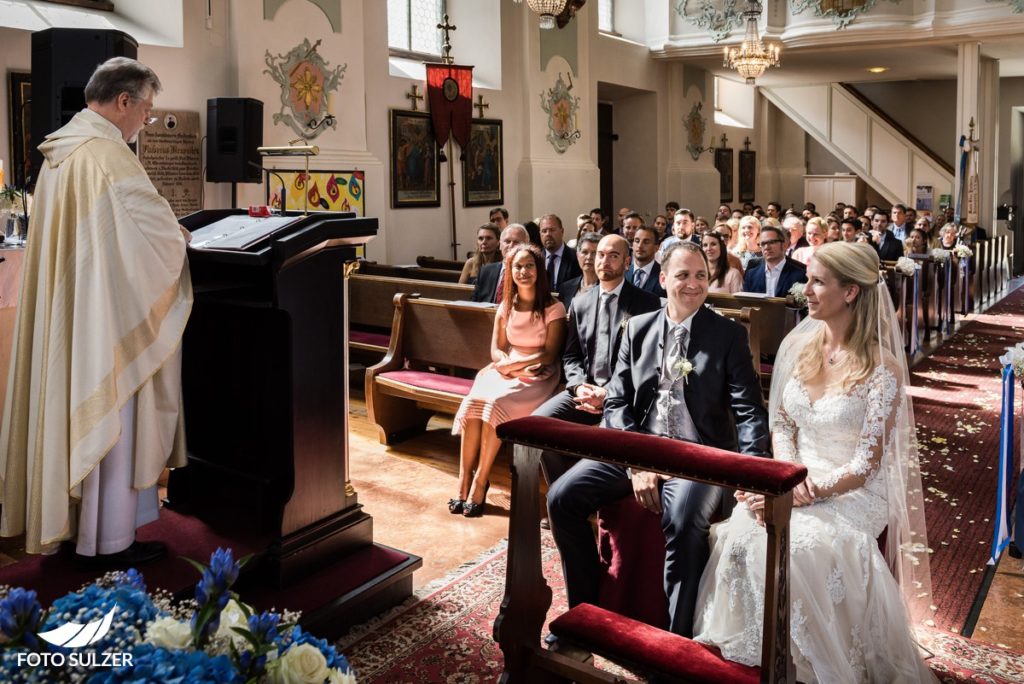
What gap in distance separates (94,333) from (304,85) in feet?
20.4

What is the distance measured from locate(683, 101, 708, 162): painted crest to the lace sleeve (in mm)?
13167

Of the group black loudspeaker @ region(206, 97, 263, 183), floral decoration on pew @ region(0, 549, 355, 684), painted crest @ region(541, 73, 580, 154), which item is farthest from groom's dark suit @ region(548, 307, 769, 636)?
painted crest @ region(541, 73, 580, 154)

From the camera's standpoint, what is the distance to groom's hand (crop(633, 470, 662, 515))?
2.91m

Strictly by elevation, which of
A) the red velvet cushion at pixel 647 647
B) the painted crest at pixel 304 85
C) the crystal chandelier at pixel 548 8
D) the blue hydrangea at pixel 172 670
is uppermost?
the crystal chandelier at pixel 548 8

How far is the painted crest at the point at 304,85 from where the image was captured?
8.42 metres

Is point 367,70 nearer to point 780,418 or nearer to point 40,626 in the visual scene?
point 780,418

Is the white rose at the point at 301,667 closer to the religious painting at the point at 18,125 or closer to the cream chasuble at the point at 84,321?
the cream chasuble at the point at 84,321

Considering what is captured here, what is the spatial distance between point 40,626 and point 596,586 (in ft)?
7.03

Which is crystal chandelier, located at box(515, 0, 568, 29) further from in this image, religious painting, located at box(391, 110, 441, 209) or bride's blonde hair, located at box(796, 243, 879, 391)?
bride's blonde hair, located at box(796, 243, 879, 391)

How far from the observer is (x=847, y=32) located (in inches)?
501

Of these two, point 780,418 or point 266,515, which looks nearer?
point 780,418

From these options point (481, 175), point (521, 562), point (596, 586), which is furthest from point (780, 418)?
point (481, 175)

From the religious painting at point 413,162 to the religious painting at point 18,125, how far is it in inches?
154

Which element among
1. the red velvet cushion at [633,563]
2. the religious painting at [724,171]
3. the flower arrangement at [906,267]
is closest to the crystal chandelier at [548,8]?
the flower arrangement at [906,267]
